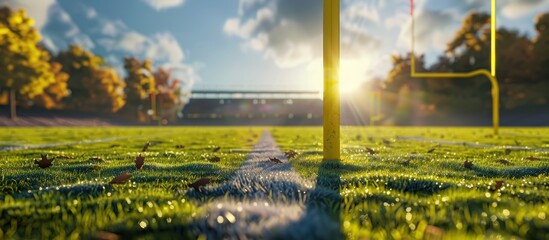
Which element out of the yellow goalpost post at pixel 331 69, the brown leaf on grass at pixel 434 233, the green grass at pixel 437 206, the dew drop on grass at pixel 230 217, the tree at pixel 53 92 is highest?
the tree at pixel 53 92

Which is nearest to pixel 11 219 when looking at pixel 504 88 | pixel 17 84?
pixel 17 84

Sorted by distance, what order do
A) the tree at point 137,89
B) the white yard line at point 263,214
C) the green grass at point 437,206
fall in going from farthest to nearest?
1. the tree at point 137,89
2. the green grass at point 437,206
3. the white yard line at point 263,214

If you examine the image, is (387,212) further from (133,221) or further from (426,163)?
(426,163)

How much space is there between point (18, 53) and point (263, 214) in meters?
41.4

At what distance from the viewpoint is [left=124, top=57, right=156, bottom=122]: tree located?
6350cm

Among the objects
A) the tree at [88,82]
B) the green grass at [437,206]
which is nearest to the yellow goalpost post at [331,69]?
the green grass at [437,206]

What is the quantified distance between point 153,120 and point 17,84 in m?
30.4

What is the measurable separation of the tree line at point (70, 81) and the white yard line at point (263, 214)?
113 ft

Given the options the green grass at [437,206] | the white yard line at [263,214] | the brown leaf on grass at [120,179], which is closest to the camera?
the white yard line at [263,214]

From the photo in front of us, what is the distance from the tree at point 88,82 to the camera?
55375mm

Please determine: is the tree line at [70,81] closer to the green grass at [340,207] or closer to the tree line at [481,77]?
the green grass at [340,207]

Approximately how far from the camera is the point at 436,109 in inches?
2172

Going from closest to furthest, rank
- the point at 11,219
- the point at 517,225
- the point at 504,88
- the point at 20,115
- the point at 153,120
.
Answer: the point at 517,225, the point at 11,219, the point at 20,115, the point at 504,88, the point at 153,120

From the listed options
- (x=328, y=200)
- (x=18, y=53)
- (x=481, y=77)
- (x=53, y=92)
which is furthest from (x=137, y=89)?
(x=328, y=200)
